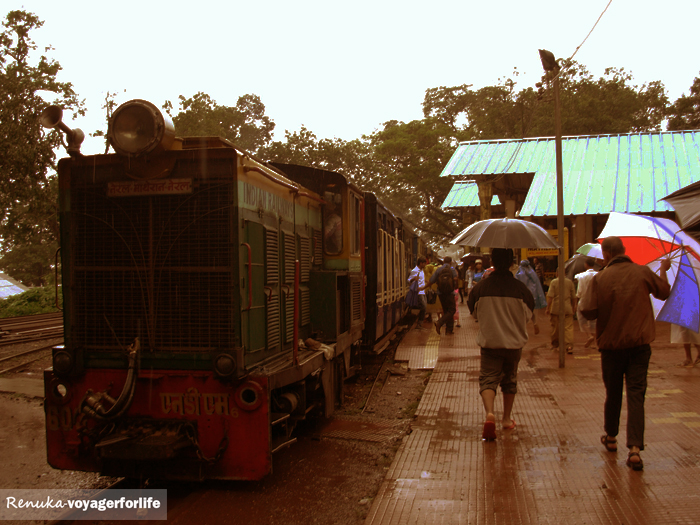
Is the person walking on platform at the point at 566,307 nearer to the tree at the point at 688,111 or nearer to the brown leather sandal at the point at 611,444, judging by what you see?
the brown leather sandal at the point at 611,444

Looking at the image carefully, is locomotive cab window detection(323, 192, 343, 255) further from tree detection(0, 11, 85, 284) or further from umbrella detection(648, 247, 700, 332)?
tree detection(0, 11, 85, 284)

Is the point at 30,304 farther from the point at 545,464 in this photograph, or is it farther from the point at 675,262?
the point at 675,262

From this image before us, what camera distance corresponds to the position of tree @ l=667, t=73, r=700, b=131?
30.8 meters

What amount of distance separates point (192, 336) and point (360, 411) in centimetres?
311

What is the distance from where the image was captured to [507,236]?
18.5 ft

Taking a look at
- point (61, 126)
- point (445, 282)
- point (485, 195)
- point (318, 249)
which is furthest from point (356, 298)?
point (485, 195)

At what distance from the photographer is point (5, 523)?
4121mm

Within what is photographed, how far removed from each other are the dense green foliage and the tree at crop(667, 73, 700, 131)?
1244 inches

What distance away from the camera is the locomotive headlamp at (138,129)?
4371mm

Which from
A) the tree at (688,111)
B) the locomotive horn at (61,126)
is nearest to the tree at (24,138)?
the locomotive horn at (61,126)

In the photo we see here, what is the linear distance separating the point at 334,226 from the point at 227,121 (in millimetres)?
35564

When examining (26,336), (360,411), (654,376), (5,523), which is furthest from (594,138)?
(5,523)

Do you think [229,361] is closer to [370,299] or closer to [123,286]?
[123,286]

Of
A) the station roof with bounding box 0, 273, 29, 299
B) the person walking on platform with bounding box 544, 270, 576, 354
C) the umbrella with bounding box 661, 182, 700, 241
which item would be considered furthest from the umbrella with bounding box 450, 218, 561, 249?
the station roof with bounding box 0, 273, 29, 299
